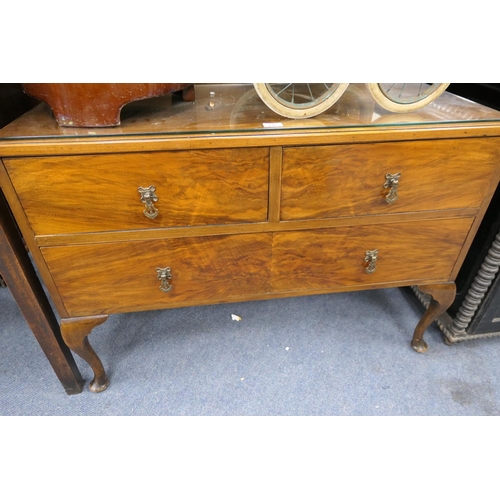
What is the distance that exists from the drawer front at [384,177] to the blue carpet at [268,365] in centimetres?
57

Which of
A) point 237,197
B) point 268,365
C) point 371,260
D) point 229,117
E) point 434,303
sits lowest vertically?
point 268,365

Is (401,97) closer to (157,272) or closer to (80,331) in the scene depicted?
(157,272)

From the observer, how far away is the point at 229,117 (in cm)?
73

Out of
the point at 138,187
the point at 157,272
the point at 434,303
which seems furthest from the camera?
the point at 434,303

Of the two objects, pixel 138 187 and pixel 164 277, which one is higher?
pixel 138 187

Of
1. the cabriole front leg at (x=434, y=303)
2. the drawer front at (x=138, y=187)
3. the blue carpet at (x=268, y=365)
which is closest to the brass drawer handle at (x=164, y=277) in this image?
the drawer front at (x=138, y=187)

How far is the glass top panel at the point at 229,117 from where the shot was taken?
2.17 ft

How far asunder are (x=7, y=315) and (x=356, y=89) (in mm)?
1400

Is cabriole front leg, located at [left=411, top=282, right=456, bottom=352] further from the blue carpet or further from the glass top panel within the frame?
the glass top panel

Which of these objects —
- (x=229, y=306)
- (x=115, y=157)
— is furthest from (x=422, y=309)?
(x=115, y=157)

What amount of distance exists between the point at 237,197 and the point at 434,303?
719mm

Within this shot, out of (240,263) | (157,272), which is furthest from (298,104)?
(157,272)

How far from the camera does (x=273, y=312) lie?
132 cm

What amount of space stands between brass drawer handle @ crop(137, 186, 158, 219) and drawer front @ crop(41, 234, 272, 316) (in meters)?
0.07
